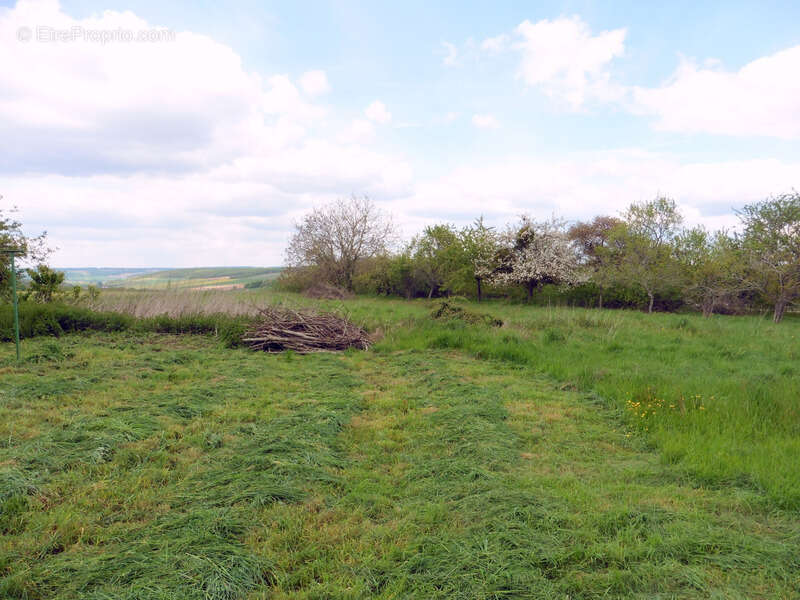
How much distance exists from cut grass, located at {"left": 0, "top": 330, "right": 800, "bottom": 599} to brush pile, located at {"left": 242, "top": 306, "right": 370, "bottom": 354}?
4.39 meters

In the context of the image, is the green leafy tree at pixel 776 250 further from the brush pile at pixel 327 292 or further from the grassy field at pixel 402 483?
the brush pile at pixel 327 292

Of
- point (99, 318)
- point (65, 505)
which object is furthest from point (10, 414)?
point (99, 318)

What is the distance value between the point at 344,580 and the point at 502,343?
8.36 meters

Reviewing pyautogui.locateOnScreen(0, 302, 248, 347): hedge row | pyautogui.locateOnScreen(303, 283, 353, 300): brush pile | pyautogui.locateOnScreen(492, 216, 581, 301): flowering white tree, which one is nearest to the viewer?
pyautogui.locateOnScreen(0, 302, 248, 347): hedge row

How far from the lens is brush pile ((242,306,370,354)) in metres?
11.4

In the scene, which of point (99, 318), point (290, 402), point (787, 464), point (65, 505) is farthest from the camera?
point (99, 318)

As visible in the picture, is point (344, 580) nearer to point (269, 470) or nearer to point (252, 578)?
point (252, 578)

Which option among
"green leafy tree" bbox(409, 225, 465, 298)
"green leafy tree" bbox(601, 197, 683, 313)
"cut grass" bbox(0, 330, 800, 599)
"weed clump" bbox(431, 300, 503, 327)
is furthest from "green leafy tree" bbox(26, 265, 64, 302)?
"green leafy tree" bbox(601, 197, 683, 313)

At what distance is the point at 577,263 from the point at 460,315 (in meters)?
13.9

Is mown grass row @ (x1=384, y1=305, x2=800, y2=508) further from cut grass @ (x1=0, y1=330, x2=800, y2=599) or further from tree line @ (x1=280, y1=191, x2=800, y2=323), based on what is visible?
tree line @ (x1=280, y1=191, x2=800, y2=323)

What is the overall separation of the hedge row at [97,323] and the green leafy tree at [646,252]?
1971 centimetres

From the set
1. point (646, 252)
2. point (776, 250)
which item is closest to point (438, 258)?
point (646, 252)

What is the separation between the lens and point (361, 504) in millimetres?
3705

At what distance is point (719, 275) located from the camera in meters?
20.4
